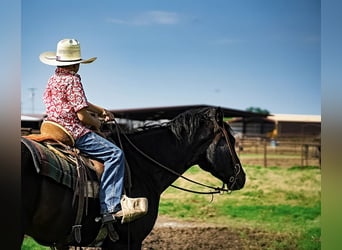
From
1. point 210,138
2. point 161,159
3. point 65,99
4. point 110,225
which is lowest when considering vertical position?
point 110,225

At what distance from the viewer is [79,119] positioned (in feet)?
11.7

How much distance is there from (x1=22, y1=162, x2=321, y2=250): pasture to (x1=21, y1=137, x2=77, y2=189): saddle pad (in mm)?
1766

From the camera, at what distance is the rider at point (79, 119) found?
138 inches

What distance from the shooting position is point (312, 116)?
135 ft

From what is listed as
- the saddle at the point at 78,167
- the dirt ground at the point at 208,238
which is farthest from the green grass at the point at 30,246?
Result: the saddle at the point at 78,167

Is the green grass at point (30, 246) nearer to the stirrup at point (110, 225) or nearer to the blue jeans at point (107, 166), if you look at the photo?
the stirrup at point (110, 225)

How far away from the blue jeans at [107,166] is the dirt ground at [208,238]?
9.64 feet

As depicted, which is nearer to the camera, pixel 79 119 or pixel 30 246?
pixel 79 119

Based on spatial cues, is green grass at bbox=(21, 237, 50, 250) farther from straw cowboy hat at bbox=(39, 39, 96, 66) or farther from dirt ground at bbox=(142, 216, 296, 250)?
straw cowboy hat at bbox=(39, 39, 96, 66)

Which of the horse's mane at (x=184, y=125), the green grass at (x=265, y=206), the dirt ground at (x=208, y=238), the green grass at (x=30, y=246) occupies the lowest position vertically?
the green grass at (x=265, y=206)

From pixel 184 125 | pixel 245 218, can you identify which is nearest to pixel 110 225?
pixel 184 125

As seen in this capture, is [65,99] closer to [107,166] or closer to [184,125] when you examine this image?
[107,166]

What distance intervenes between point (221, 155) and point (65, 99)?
167 cm

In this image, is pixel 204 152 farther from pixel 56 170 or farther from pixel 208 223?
pixel 208 223
